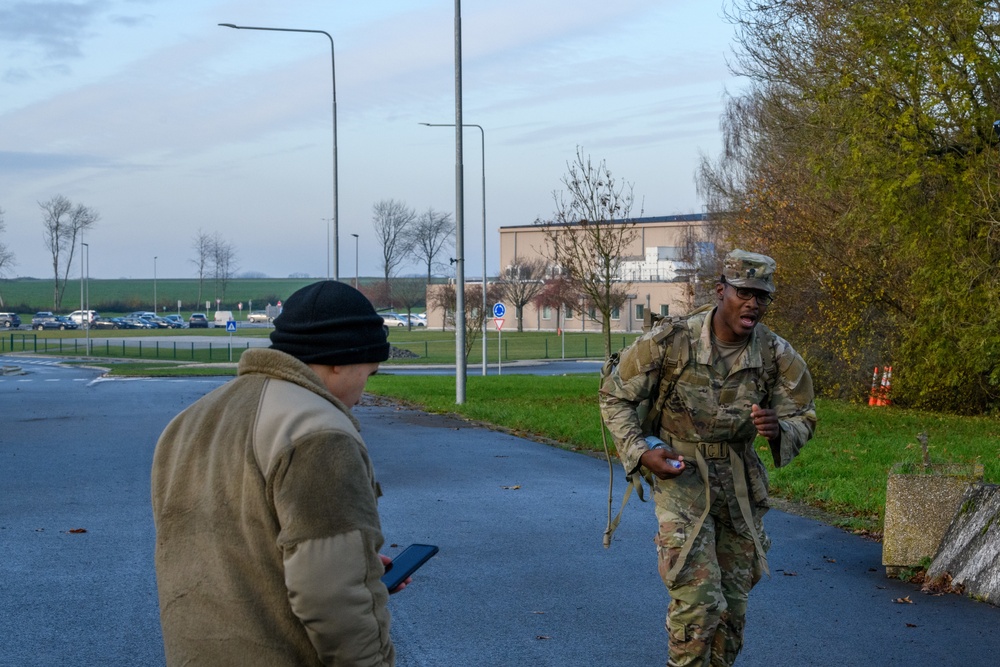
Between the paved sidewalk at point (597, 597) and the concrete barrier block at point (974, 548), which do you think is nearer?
the paved sidewalk at point (597, 597)

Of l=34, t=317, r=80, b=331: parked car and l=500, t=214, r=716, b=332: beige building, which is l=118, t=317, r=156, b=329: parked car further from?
l=500, t=214, r=716, b=332: beige building

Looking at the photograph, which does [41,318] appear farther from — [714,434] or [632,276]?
[714,434]

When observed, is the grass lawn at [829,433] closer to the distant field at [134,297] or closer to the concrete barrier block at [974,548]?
the concrete barrier block at [974,548]

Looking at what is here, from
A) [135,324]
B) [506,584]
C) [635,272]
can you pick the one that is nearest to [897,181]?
[506,584]

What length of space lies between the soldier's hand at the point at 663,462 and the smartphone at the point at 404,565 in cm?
223

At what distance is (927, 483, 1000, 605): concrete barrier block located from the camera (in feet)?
25.1

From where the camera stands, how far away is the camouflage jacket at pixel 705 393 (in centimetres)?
534

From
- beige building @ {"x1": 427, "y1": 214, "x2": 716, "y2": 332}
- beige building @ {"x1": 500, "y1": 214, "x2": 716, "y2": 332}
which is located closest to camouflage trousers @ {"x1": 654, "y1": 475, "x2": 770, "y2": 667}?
beige building @ {"x1": 500, "y1": 214, "x2": 716, "y2": 332}

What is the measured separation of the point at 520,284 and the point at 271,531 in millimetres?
90615

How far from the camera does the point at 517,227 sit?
356 feet

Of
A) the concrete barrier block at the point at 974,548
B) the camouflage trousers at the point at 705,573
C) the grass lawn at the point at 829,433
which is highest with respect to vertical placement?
the camouflage trousers at the point at 705,573

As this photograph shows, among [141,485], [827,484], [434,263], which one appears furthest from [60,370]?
[434,263]

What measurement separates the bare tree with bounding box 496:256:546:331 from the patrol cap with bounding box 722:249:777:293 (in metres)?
84.2

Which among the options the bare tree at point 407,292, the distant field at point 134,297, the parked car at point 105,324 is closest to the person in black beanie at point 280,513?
the bare tree at point 407,292
